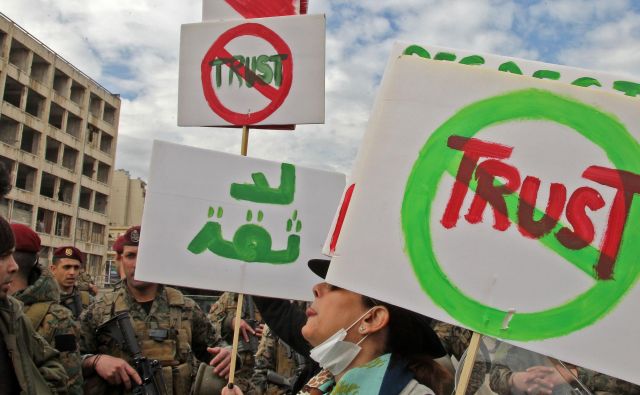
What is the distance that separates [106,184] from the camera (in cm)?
4762

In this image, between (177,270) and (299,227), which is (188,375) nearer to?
(177,270)

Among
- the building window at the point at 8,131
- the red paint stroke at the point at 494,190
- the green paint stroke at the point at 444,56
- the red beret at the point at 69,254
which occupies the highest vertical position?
the building window at the point at 8,131

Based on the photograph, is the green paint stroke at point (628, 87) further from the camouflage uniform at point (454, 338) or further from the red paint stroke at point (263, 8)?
the red paint stroke at point (263, 8)

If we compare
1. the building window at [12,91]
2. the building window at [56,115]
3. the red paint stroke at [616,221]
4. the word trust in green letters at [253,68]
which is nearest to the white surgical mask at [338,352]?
the red paint stroke at [616,221]

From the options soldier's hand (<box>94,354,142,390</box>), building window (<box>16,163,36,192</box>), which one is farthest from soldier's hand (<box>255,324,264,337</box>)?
building window (<box>16,163,36,192</box>)

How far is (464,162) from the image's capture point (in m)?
1.66

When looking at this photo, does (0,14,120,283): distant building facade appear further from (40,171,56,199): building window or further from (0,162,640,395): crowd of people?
(0,162,640,395): crowd of people

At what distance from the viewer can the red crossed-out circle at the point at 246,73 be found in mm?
3213

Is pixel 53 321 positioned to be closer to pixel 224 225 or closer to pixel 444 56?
pixel 224 225

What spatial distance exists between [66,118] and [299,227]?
140ft

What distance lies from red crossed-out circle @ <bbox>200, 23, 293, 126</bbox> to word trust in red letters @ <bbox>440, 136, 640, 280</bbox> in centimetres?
168

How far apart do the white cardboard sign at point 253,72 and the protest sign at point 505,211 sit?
5.00ft

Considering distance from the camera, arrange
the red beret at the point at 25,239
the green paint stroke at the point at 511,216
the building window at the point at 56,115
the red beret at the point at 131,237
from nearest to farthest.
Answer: the green paint stroke at the point at 511,216 → the red beret at the point at 25,239 → the red beret at the point at 131,237 → the building window at the point at 56,115

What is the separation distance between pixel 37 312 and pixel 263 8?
6.37 feet
